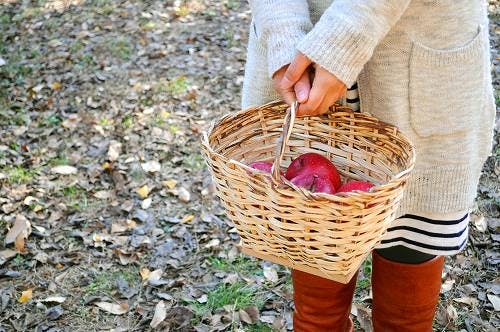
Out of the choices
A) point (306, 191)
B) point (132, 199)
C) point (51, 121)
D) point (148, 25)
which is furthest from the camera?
point (148, 25)

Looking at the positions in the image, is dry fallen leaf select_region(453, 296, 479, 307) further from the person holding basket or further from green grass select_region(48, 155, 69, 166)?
green grass select_region(48, 155, 69, 166)

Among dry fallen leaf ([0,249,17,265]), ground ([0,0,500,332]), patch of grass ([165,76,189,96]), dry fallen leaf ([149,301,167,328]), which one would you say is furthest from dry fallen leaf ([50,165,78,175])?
dry fallen leaf ([149,301,167,328])

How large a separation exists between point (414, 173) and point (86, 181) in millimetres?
1830

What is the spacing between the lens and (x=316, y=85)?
1102mm

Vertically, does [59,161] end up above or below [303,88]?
below

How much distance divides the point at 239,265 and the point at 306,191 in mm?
1339

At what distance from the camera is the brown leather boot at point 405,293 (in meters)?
1.36

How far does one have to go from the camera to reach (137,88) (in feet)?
11.5

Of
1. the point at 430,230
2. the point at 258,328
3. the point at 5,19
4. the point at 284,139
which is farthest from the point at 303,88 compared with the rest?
the point at 5,19

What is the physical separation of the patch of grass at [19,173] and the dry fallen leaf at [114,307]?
2.94 feet

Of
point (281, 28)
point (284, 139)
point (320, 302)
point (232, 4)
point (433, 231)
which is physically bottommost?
point (232, 4)

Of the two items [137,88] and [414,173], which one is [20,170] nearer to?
[137,88]

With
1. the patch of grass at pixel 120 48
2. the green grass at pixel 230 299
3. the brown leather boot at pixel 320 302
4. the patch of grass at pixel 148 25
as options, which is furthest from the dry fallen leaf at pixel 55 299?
the patch of grass at pixel 148 25

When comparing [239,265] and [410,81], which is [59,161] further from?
[410,81]
